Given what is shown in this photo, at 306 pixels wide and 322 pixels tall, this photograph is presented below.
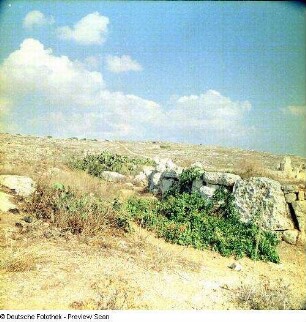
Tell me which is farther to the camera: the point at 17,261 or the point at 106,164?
the point at 106,164

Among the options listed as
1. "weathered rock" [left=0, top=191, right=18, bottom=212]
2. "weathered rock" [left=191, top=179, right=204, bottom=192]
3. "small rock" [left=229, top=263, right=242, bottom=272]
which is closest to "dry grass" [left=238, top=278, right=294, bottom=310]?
"small rock" [left=229, top=263, right=242, bottom=272]

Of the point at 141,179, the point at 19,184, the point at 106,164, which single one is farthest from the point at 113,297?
the point at 106,164

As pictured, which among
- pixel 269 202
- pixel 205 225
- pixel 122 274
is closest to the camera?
pixel 122 274

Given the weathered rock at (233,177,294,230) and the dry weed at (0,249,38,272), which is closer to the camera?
the dry weed at (0,249,38,272)

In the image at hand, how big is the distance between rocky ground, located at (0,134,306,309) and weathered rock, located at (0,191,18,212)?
4cm

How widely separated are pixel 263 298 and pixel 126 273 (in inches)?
92.6

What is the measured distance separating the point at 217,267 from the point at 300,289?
1679 millimetres

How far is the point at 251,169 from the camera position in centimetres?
1109

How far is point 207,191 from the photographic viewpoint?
10.5 m

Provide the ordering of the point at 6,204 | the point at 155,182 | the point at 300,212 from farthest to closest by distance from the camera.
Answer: the point at 155,182 → the point at 300,212 → the point at 6,204

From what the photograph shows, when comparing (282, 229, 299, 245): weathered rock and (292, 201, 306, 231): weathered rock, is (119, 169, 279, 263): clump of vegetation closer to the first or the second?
(282, 229, 299, 245): weathered rock

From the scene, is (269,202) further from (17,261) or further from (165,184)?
(17,261)

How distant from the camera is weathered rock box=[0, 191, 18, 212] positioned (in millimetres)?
8430

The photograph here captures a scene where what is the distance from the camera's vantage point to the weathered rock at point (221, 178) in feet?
34.0
